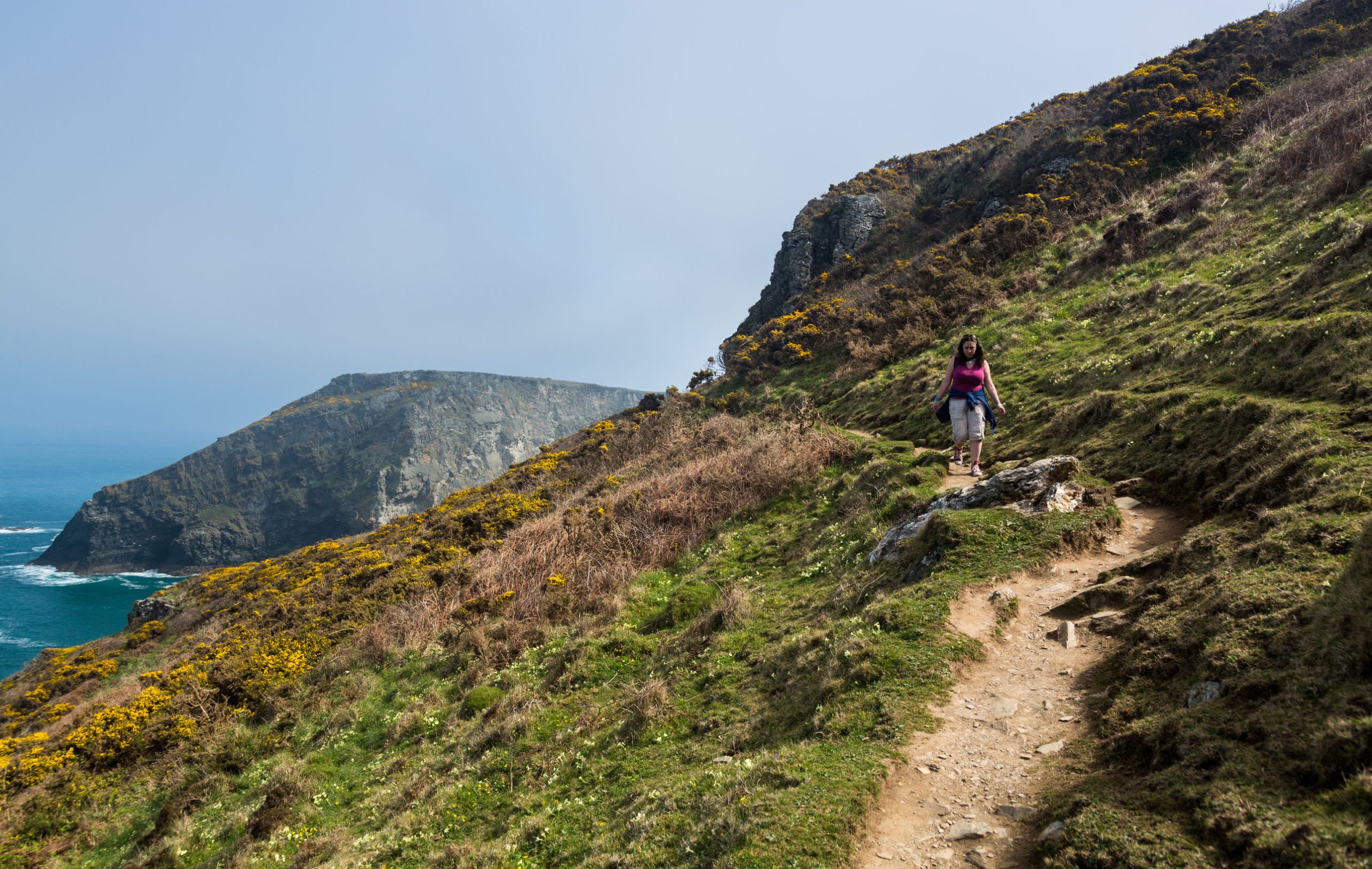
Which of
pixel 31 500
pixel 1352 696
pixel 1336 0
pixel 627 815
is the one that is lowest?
pixel 627 815

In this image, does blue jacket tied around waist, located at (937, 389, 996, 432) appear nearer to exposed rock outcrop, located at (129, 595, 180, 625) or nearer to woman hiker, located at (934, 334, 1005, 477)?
woman hiker, located at (934, 334, 1005, 477)

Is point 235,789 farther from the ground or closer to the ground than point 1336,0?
closer to the ground

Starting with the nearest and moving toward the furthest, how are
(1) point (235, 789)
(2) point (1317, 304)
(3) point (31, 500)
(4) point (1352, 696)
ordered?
(4) point (1352, 696) < (2) point (1317, 304) < (1) point (235, 789) < (3) point (31, 500)

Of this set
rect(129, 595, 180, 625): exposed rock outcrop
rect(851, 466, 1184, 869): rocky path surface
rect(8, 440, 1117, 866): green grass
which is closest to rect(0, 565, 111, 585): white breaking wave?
rect(129, 595, 180, 625): exposed rock outcrop

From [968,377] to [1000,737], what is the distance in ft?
22.9

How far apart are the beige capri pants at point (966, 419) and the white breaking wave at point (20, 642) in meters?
55.7

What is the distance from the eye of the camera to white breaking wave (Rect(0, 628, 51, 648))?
1433 inches

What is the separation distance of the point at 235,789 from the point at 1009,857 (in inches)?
505

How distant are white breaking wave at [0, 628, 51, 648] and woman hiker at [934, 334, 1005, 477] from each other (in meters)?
55.8

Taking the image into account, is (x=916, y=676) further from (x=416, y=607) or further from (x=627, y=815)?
(x=416, y=607)

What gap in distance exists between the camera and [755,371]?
3042 centimetres

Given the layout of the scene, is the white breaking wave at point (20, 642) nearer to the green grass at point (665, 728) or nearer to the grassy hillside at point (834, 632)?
the grassy hillside at point (834, 632)

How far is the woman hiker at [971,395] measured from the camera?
10.1m

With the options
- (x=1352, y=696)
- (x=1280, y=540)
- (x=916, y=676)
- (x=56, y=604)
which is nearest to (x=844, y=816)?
(x=916, y=676)
